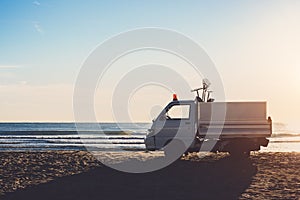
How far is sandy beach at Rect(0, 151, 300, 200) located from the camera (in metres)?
11.6

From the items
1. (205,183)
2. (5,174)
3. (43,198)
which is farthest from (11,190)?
(205,183)

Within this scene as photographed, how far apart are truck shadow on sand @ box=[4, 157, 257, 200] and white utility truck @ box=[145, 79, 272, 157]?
3.54 ft

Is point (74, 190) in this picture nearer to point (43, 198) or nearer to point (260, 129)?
point (43, 198)

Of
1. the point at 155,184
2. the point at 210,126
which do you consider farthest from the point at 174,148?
the point at 155,184

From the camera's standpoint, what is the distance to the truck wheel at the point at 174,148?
1805 cm

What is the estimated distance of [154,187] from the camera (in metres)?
12.8

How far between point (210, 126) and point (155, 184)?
5.03m

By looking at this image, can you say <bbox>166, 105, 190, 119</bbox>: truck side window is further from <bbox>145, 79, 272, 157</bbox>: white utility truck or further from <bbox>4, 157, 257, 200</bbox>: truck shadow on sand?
<bbox>4, 157, 257, 200</bbox>: truck shadow on sand

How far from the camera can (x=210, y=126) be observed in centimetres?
1762

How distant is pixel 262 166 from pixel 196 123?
2920mm

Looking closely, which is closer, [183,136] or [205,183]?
[205,183]

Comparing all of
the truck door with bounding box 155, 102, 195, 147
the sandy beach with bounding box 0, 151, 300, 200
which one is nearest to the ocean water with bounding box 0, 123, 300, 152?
the sandy beach with bounding box 0, 151, 300, 200

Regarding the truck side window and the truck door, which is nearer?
the truck door

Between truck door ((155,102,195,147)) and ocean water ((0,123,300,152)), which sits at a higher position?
truck door ((155,102,195,147))
